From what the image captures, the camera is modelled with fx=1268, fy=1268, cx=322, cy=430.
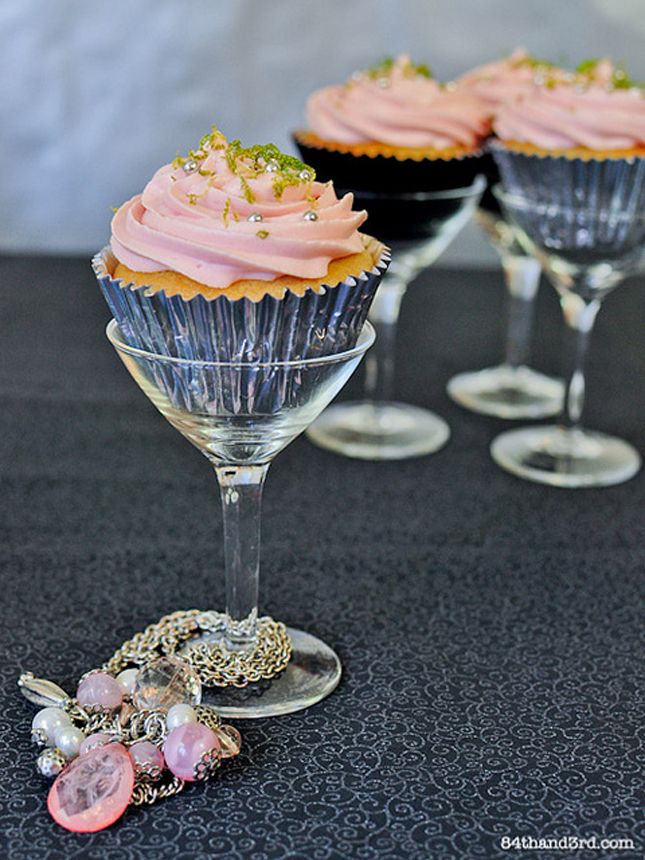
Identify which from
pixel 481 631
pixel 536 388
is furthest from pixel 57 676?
pixel 536 388

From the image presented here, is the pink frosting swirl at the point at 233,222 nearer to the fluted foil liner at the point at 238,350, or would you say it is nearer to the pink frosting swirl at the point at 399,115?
the fluted foil liner at the point at 238,350

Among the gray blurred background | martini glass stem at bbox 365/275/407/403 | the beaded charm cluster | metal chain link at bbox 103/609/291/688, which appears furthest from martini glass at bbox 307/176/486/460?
the gray blurred background

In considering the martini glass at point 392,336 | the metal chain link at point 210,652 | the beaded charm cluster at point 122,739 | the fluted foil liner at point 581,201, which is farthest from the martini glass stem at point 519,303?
the beaded charm cluster at point 122,739

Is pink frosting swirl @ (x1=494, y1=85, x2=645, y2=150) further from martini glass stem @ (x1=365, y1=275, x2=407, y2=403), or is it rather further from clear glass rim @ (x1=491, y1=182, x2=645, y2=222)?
martini glass stem @ (x1=365, y1=275, x2=407, y2=403)

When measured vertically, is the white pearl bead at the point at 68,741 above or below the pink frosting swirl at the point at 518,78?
below

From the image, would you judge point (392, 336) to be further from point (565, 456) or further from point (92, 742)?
point (92, 742)

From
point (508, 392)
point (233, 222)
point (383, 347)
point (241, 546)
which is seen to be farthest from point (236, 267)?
→ point (508, 392)

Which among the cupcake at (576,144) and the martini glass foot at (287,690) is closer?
the martini glass foot at (287,690)

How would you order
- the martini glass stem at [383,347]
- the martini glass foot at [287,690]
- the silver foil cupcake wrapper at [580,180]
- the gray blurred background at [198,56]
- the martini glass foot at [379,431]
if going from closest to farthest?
1. the martini glass foot at [287,690]
2. the silver foil cupcake wrapper at [580,180]
3. the martini glass foot at [379,431]
4. the martini glass stem at [383,347]
5. the gray blurred background at [198,56]
